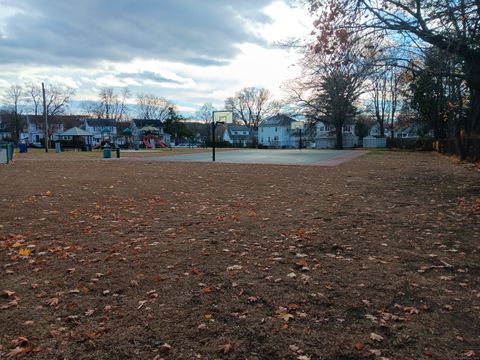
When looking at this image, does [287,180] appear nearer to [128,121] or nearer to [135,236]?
[135,236]

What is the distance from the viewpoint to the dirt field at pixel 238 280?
3299 millimetres

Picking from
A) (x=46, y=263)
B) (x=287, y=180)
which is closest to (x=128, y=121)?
(x=287, y=180)

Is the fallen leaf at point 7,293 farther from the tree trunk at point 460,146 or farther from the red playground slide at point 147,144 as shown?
the red playground slide at point 147,144

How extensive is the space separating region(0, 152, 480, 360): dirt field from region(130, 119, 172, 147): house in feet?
161

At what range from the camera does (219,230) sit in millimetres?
7012

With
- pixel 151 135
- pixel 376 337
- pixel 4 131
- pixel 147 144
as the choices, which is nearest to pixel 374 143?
pixel 151 135

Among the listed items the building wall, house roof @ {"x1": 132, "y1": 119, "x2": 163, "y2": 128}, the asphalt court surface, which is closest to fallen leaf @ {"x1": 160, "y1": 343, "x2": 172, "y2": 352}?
the asphalt court surface

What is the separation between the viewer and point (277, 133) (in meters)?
105

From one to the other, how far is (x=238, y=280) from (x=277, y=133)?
102 m

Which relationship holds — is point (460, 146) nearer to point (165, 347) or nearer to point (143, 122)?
point (165, 347)

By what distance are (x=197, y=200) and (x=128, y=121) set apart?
10992 cm

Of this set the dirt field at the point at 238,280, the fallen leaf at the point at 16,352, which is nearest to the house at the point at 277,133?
the dirt field at the point at 238,280

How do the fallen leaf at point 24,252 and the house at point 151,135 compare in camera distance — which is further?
the house at point 151,135

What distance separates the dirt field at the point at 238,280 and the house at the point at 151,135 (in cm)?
4896
